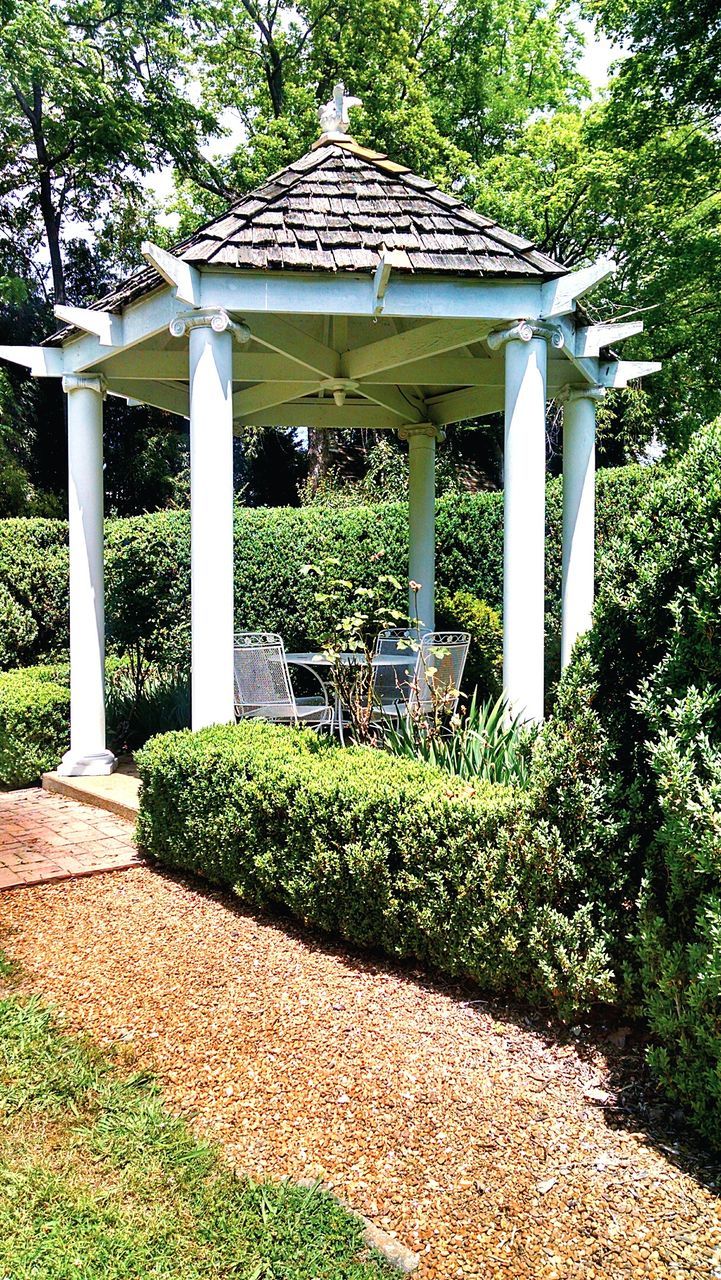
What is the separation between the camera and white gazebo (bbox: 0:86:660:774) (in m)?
5.45

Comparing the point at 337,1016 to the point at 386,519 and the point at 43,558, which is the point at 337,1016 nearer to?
the point at 43,558

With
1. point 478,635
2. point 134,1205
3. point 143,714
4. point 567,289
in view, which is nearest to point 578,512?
point 567,289

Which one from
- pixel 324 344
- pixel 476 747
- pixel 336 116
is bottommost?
pixel 476 747

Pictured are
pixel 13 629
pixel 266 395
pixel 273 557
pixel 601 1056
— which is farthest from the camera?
pixel 273 557

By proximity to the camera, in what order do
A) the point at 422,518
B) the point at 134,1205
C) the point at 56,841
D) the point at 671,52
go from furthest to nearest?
1. the point at 671,52
2. the point at 422,518
3. the point at 56,841
4. the point at 134,1205

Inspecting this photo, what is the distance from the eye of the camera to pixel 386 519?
12117mm

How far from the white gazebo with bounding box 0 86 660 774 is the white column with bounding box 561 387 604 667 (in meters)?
0.01

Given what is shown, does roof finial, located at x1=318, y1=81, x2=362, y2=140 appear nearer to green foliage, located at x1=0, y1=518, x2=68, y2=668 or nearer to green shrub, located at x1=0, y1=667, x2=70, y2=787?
green shrub, located at x1=0, y1=667, x2=70, y2=787

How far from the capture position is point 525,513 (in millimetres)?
5711

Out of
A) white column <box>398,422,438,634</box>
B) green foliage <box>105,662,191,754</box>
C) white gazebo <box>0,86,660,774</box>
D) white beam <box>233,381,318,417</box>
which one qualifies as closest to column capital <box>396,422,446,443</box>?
white column <box>398,422,438,634</box>

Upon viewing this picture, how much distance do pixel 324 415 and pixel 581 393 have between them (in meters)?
3.58

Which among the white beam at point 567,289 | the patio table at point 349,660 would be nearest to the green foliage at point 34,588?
the patio table at point 349,660

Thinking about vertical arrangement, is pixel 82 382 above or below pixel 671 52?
below

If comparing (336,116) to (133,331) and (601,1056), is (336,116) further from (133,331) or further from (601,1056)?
(601,1056)
